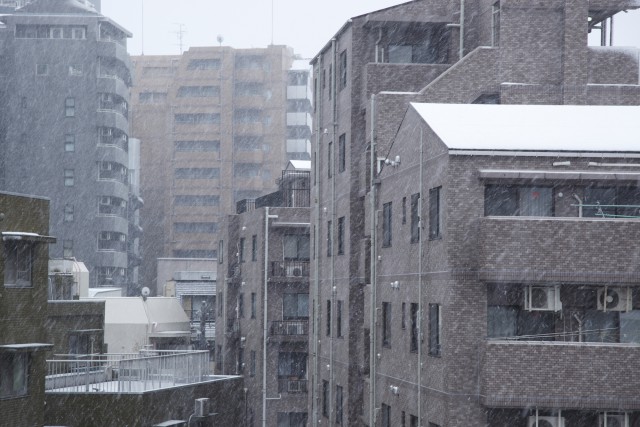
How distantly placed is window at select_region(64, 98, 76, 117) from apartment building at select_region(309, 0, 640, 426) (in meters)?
39.6

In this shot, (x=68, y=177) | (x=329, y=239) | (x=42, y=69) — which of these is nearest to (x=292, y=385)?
(x=329, y=239)

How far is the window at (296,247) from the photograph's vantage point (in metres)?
59.2

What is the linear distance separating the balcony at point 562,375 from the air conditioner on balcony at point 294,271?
102ft

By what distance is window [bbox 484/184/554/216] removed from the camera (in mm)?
28688

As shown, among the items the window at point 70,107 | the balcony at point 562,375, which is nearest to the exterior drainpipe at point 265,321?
the balcony at point 562,375

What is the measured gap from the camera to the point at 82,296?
55.9m

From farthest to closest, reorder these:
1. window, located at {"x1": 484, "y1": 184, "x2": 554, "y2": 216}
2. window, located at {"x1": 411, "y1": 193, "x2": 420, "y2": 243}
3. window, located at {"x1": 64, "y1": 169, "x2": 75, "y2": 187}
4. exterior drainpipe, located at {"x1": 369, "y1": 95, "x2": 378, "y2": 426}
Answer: window, located at {"x1": 64, "y1": 169, "x2": 75, "y2": 187} → exterior drainpipe, located at {"x1": 369, "y1": 95, "x2": 378, "y2": 426} → window, located at {"x1": 411, "y1": 193, "x2": 420, "y2": 243} → window, located at {"x1": 484, "y1": 184, "x2": 554, "y2": 216}

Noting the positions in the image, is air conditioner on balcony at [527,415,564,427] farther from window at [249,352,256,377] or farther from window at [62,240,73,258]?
window at [62,240,73,258]

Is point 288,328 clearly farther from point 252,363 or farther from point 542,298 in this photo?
point 542,298

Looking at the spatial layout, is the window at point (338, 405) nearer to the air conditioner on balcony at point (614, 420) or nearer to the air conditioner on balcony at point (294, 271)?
the air conditioner on balcony at point (294, 271)

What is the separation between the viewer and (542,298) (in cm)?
2814

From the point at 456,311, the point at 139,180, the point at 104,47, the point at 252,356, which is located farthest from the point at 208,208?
the point at 456,311

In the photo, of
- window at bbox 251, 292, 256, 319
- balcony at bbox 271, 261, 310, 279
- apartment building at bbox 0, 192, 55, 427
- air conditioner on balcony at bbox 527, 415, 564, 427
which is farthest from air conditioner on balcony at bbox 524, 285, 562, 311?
window at bbox 251, 292, 256, 319

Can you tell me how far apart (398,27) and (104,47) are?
158ft
